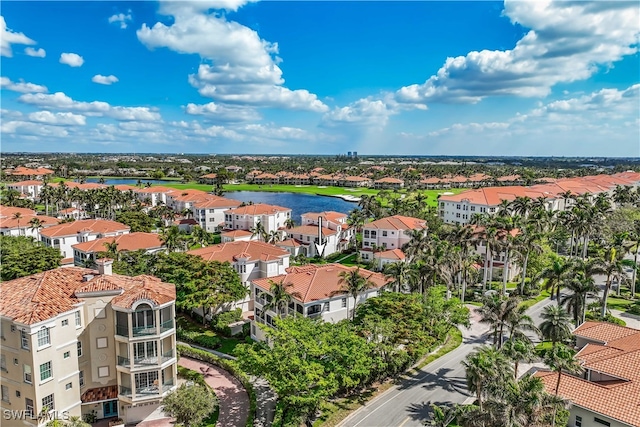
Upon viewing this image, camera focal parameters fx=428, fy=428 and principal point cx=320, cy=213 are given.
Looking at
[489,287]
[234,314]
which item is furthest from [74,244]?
[489,287]

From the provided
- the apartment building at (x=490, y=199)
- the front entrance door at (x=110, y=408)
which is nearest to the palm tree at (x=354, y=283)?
the front entrance door at (x=110, y=408)

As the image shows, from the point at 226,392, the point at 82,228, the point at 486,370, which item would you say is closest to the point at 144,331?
the point at 226,392

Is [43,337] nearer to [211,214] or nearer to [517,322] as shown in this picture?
[517,322]

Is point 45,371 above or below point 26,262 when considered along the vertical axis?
below

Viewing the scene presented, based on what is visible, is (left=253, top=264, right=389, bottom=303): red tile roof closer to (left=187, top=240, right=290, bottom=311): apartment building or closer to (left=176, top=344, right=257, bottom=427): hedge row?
(left=187, top=240, right=290, bottom=311): apartment building

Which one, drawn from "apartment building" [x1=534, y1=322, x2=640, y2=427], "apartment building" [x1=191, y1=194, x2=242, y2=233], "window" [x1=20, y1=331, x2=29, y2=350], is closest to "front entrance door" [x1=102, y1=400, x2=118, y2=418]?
"window" [x1=20, y1=331, x2=29, y2=350]
